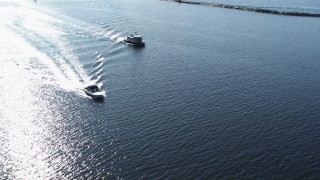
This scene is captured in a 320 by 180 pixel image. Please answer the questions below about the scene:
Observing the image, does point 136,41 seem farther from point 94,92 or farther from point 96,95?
point 96,95

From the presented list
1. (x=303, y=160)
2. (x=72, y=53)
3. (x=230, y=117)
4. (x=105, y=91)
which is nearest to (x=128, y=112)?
(x=105, y=91)

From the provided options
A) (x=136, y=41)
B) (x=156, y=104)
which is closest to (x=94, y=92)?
(x=156, y=104)

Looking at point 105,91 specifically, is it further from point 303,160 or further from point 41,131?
point 303,160

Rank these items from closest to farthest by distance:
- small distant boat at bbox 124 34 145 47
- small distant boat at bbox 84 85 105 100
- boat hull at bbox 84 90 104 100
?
boat hull at bbox 84 90 104 100 → small distant boat at bbox 84 85 105 100 → small distant boat at bbox 124 34 145 47

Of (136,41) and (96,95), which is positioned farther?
(136,41)

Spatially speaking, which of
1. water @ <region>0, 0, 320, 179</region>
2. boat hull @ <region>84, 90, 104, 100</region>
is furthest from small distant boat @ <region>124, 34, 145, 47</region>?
boat hull @ <region>84, 90, 104, 100</region>

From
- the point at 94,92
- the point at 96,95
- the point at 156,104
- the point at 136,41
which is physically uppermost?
the point at 136,41

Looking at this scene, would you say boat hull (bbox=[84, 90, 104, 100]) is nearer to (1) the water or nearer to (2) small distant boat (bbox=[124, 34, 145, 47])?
(1) the water
